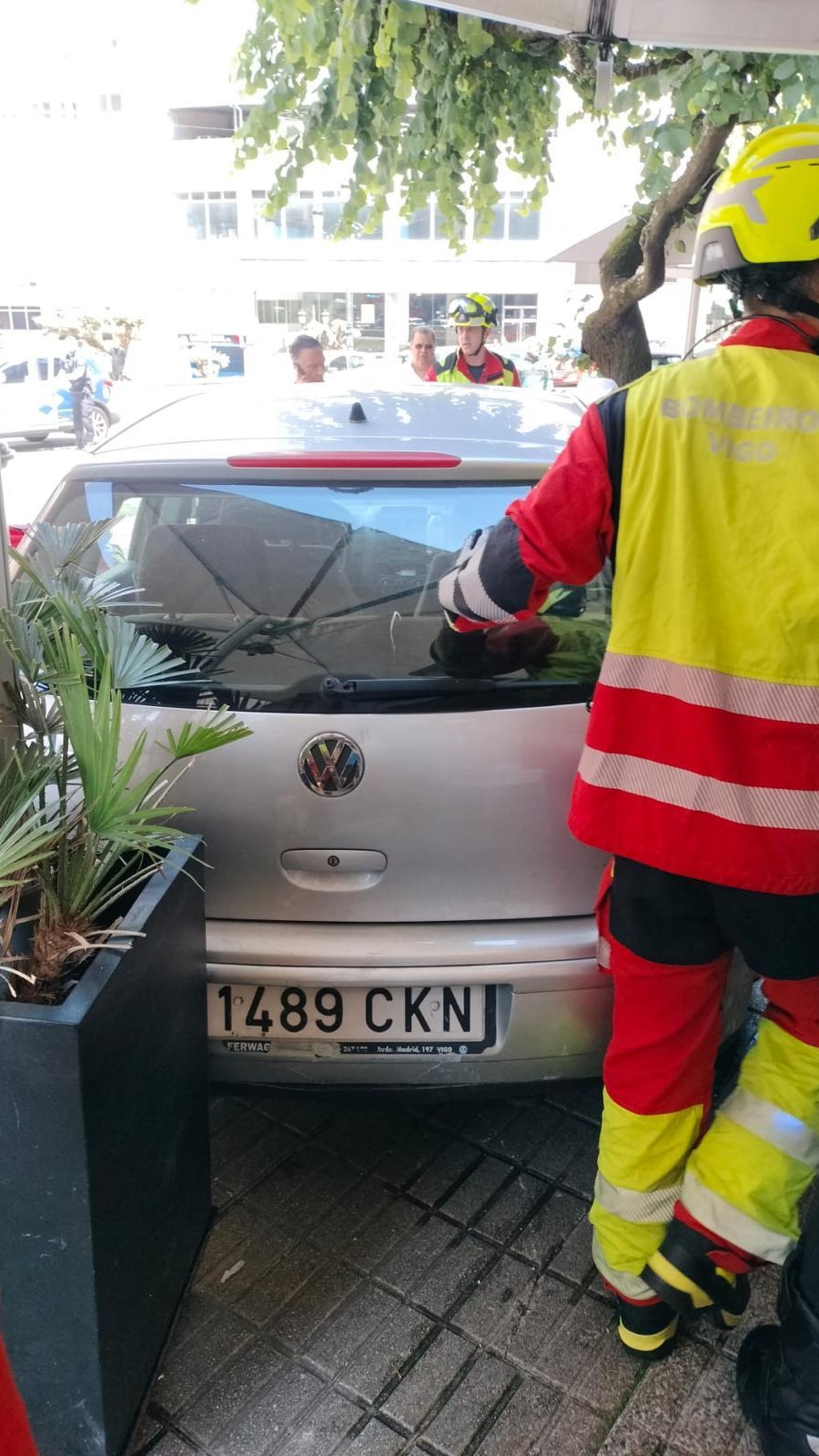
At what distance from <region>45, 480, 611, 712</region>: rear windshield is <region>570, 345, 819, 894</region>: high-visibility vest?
328mm

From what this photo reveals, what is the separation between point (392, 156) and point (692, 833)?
4828 millimetres

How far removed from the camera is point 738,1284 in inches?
86.7

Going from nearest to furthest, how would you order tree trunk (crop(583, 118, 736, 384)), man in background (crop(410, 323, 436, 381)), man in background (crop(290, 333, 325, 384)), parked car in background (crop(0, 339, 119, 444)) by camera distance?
1. tree trunk (crop(583, 118, 736, 384))
2. man in background (crop(290, 333, 325, 384))
3. man in background (crop(410, 323, 436, 381))
4. parked car in background (crop(0, 339, 119, 444))

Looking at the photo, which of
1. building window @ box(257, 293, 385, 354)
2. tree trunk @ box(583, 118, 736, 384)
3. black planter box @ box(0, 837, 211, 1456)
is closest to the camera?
black planter box @ box(0, 837, 211, 1456)

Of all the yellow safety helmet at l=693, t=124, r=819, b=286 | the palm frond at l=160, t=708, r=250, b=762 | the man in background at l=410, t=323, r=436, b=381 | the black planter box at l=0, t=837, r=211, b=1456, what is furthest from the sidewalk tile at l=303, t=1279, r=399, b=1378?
the man in background at l=410, t=323, r=436, b=381

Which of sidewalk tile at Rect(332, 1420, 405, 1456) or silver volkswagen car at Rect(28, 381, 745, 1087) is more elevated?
silver volkswagen car at Rect(28, 381, 745, 1087)

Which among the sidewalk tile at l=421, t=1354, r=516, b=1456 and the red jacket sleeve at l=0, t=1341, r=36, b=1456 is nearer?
the red jacket sleeve at l=0, t=1341, r=36, b=1456

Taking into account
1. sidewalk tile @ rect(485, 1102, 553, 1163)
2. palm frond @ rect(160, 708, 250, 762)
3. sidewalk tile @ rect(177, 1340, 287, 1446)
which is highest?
palm frond @ rect(160, 708, 250, 762)

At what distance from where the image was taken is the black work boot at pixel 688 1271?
2.09 meters

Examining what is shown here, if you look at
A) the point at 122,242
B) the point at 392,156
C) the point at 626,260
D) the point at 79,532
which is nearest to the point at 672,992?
the point at 79,532

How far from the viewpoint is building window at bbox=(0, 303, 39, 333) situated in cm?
3891

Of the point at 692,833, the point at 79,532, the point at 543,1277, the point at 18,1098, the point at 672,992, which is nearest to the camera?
the point at 18,1098

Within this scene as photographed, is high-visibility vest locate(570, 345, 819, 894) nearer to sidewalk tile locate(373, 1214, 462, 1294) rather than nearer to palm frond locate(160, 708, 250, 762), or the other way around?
palm frond locate(160, 708, 250, 762)

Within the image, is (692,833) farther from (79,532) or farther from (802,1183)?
(79,532)
